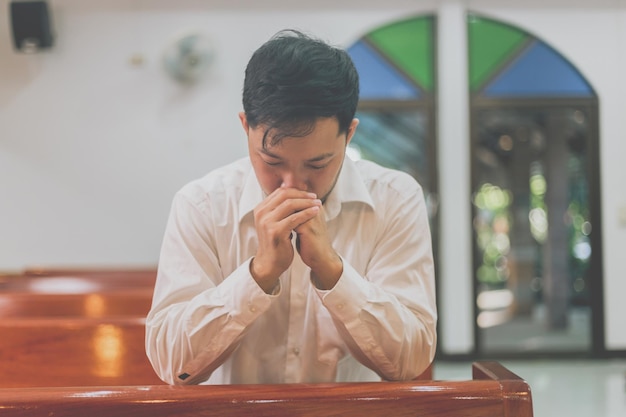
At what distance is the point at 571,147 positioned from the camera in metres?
7.23

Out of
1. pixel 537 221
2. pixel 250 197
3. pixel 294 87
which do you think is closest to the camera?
pixel 294 87

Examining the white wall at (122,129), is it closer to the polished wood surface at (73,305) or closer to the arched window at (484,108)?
the arched window at (484,108)

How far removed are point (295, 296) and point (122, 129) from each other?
5.25m

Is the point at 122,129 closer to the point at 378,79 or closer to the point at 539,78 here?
the point at 378,79

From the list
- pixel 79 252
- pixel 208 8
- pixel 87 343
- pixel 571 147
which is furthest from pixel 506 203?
pixel 87 343

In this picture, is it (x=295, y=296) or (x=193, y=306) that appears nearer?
(x=193, y=306)

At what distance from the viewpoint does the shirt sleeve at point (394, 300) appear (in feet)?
4.16

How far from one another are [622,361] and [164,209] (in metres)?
4.07

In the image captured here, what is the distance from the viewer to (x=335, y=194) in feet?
4.87

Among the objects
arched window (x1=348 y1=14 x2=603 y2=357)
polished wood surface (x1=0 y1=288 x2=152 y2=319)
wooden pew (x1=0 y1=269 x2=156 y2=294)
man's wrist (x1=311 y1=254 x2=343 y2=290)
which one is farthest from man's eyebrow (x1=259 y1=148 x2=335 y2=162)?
arched window (x1=348 y1=14 x2=603 y2=357)

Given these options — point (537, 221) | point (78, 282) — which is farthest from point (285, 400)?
point (537, 221)

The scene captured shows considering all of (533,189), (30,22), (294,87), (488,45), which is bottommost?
(533,189)

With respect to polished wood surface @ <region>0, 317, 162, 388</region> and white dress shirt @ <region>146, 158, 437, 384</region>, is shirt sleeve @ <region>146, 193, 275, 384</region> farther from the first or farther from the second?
polished wood surface @ <region>0, 317, 162, 388</region>

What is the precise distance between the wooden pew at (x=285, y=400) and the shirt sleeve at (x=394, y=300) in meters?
0.23
